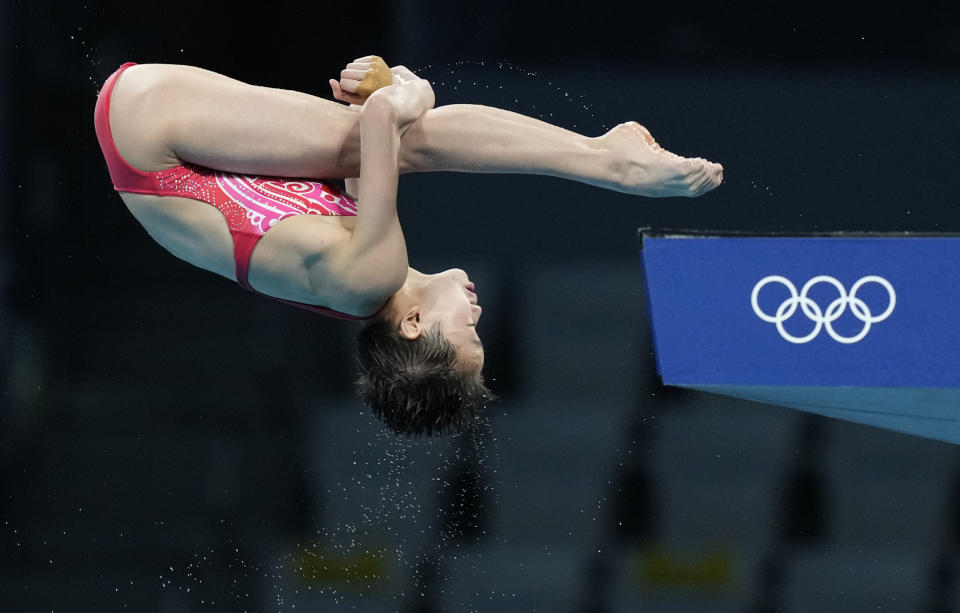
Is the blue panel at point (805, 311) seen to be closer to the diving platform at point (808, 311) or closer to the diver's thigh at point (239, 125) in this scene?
the diving platform at point (808, 311)

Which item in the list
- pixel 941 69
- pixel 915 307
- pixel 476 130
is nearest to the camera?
pixel 915 307

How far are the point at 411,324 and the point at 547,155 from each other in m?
0.39

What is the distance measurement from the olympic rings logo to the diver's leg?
405 millimetres

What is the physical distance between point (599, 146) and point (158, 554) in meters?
2.23

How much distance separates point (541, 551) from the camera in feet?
12.2

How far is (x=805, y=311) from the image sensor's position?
1874 mm

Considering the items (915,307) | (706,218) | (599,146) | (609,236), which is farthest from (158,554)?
(915,307)

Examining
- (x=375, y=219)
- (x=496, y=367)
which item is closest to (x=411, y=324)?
(x=375, y=219)

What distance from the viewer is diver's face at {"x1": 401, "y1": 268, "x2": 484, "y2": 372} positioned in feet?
7.27

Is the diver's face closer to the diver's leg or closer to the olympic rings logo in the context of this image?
the diver's leg

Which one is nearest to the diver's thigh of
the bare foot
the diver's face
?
the diver's face

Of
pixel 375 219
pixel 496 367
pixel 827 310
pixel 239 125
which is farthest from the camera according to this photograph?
pixel 496 367

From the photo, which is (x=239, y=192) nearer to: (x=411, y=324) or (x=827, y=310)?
(x=411, y=324)

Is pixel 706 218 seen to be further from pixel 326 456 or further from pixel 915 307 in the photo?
pixel 915 307
